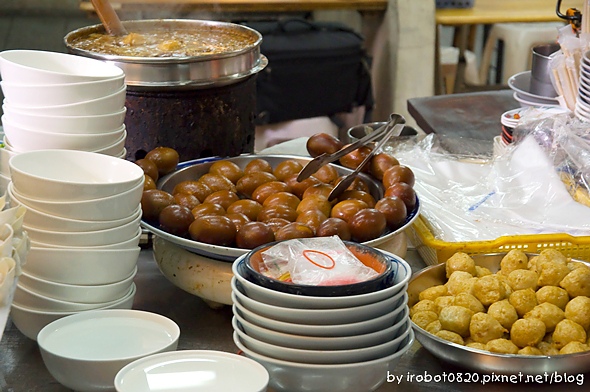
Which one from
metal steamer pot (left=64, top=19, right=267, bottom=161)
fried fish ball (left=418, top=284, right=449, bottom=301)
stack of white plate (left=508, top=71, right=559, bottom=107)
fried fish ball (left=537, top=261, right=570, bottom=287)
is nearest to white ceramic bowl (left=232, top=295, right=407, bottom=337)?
fried fish ball (left=418, top=284, right=449, bottom=301)

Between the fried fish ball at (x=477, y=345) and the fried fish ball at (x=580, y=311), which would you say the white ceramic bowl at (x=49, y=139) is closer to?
the fried fish ball at (x=477, y=345)

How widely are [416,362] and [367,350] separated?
0.25 meters

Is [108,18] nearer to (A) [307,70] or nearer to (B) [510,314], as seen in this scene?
(B) [510,314]

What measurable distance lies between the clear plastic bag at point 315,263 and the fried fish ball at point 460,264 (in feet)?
0.97

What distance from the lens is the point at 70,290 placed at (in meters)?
1.16

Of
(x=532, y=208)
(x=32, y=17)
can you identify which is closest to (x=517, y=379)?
(x=532, y=208)

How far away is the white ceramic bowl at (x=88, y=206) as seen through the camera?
1.12 metres

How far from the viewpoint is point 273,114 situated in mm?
4172

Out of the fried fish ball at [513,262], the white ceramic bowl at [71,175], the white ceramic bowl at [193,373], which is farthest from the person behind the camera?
the fried fish ball at [513,262]

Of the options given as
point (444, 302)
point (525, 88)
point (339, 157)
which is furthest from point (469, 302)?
point (525, 88)

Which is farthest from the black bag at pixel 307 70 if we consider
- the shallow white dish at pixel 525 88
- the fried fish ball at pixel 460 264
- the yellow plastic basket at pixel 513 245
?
the fried fish ball at pixel 460 264

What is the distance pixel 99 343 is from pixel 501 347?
1.95ft

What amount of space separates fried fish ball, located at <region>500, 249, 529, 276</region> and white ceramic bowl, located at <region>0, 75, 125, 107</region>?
75 cm

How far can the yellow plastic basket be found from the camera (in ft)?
4.63
